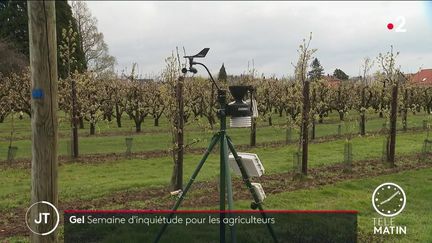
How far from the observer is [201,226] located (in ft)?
18.8

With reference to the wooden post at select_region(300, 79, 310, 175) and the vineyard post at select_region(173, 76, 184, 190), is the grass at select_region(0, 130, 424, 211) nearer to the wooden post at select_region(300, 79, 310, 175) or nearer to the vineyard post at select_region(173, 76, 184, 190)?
the vineyard post at select_region(173, 76, 184, 190)

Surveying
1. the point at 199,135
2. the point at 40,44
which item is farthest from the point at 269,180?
the point at 199,135

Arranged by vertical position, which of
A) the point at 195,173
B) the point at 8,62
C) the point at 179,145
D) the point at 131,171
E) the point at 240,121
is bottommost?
the point at 131,171

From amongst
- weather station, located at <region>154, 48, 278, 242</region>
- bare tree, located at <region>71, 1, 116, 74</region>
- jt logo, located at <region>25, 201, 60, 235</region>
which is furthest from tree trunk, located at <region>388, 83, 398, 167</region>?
bare tree, located at <region>71, 1, 116, 74</region>

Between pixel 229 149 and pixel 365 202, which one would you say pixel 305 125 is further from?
pixel 229 149

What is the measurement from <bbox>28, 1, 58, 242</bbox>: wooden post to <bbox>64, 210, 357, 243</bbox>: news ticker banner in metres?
1.47

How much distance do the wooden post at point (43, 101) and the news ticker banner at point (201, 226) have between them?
4.81 ft

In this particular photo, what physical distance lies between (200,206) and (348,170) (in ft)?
A: 16.2

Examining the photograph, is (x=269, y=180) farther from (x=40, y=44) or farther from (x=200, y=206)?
(x=40, y=44)

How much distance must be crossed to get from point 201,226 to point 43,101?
2.82 m

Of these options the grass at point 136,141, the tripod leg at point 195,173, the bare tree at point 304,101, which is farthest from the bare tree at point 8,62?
the tripod leg at point 195,173

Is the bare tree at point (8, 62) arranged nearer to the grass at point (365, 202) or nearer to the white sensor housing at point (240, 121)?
the grass at point (365, 202)

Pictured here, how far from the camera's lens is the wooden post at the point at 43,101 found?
142 inches

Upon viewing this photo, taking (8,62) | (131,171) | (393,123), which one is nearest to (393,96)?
(393,123)
